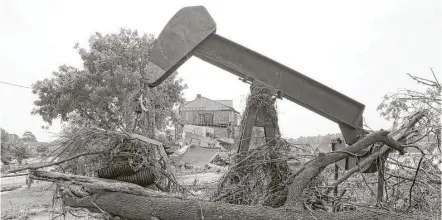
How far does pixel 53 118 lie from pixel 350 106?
692 inches

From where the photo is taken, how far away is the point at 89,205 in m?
4.18

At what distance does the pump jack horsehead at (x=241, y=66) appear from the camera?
14.2ft

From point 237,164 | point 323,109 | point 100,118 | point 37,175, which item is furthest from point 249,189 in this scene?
point 100,118

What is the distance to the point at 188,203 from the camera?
145 inches

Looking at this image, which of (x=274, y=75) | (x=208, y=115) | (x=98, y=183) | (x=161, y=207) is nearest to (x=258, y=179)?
(x=161, y=207)

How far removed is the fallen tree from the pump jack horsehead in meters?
0.65

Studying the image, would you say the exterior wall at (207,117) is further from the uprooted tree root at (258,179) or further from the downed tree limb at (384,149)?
the uprooted tree root at (258,179)

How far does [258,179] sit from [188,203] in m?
1.05

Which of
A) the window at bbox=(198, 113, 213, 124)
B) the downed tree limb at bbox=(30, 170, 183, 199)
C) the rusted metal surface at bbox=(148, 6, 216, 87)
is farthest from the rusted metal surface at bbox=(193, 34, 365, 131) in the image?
the window at bbox=(198, 113, 213, 124)

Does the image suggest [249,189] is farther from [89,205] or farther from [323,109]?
[89,205]

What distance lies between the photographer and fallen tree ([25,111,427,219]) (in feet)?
11.2

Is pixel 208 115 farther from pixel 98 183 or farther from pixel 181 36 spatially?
pixel 98 183

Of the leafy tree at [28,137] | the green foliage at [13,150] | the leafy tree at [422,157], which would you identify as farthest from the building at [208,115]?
the leafy tree at [422,157]

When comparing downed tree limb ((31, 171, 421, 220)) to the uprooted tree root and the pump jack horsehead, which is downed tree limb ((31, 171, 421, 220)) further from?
the pump jack horsehead
